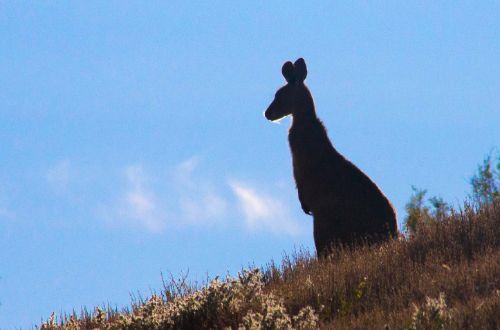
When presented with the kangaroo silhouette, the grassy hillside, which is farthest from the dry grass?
the kangaroo silhouette

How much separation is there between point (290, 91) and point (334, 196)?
239cm

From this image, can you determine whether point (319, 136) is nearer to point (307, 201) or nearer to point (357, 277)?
point (307, 201)

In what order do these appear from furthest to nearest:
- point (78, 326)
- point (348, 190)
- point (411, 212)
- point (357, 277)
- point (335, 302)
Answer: point (411, 212) → point (348, 190) → point (78, 326) → point (357, 277) → point (335, 302)

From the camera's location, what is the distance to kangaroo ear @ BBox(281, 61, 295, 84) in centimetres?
1432

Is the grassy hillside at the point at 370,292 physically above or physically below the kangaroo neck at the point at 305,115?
below

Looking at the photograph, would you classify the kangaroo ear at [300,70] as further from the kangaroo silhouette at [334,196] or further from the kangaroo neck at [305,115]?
the kangaroo silhouette at [334,196]

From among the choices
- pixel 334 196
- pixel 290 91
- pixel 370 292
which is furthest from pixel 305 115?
pixel 370 292

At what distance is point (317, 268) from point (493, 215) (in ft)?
7.22

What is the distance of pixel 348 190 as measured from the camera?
1243 cm

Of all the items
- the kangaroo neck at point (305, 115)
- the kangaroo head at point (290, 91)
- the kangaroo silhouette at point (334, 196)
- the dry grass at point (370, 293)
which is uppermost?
the kangaroo head at point (290, 91)

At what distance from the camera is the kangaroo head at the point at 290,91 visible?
46.2ft

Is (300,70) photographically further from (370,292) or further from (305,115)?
(370,292)

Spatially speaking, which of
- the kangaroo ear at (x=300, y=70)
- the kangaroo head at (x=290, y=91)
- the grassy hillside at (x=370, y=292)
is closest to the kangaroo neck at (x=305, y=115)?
the kangaroo head at (x=290, y=91)

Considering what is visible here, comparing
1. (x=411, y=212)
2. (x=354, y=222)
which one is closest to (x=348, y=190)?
(x=354, y=222)
